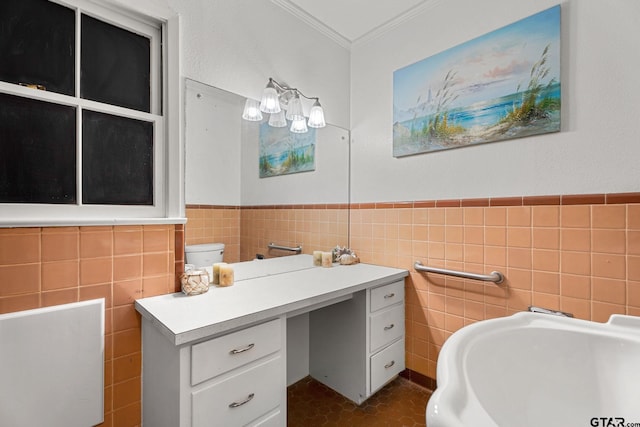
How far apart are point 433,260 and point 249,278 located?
42.9 inches

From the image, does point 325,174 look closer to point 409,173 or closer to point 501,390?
point 409,173

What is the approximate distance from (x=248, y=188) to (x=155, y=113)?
565 millimetres

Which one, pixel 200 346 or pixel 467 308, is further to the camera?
pixel 467 308

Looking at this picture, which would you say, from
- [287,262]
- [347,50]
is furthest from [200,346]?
[347,50]

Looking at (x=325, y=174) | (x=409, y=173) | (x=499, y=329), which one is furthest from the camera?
(x=325, y=174)

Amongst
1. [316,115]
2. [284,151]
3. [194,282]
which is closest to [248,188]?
[284,151]

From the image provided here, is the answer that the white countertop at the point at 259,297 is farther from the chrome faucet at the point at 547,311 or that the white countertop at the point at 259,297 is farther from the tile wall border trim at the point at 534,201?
the chrome faucet at the point at 547,311

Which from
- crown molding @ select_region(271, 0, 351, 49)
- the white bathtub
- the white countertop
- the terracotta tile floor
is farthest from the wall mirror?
the white bathtub

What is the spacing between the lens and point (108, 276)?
1.16 meters

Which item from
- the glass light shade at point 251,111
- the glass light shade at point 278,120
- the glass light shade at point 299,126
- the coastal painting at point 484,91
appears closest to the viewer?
the coastal painting at point 484,91

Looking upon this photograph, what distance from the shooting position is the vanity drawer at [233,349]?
0.96m

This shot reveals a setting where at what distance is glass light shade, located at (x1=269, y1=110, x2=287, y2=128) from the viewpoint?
176cm

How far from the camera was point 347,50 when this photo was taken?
7.29 ft

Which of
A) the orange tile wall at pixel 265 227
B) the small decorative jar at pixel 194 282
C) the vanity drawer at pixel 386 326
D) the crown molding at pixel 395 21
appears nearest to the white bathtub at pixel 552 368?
the vanity drawer at pixel 386 326
